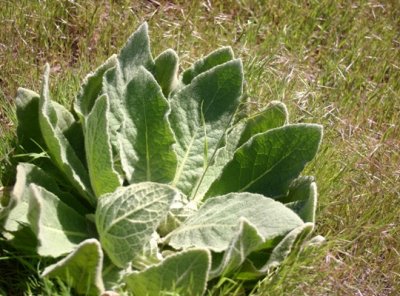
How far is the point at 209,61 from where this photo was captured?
2.11 meters

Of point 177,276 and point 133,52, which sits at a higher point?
point 133,52

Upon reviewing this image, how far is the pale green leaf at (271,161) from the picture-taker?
6.24 feet

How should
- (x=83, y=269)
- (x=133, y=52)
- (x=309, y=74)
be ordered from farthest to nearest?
(x=309, y=74)
(x=133, y=52)
(x=83, y=269)

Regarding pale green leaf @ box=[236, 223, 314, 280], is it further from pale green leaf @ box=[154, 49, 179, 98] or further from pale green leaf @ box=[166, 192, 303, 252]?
pale green leaf @ box=[154, 49, 179, 98]

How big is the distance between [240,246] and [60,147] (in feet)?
1.63

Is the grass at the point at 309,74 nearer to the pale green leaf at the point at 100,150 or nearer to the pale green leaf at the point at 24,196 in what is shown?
the pale green leaf at the point at 24,196

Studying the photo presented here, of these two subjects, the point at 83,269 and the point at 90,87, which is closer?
the point at 83,269

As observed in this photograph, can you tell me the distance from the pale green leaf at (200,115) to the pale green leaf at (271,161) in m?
0.07

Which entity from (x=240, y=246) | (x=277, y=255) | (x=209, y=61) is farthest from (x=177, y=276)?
(x=209, y=61)

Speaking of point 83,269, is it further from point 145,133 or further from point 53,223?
point 145,133

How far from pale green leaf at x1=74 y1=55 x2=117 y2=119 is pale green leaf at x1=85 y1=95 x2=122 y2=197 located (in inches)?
7.3

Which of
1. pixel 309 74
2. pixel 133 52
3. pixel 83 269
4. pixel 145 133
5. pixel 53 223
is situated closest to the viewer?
pixel 83 269

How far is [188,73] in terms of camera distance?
2.13 metres

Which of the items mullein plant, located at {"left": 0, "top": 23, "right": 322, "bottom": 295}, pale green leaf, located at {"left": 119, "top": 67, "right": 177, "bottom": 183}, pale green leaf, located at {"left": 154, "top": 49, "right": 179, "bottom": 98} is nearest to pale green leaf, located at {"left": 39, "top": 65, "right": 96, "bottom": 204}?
→ mullein plant, located at {"left": 0, "top": 23, "right": 322, "bottom": 295}
